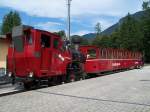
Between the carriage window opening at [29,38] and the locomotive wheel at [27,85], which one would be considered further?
the locomotive wheel at [27,85]

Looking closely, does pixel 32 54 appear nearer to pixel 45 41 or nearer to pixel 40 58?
pixel 40 58

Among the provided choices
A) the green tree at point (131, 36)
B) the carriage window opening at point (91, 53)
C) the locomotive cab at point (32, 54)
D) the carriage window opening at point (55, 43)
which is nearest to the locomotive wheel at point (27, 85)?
the locomotive cab at point (32, 54)

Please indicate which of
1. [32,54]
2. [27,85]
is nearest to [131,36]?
[27,85]

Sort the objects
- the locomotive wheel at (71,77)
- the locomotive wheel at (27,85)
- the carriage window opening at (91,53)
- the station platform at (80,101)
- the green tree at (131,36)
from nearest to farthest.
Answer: the station platform at (80,101)
the locomotive wheel at (27,85)
the locomotive wheel at (71,77)
the carriage window opening at (91,53)
the green tree at (131,36)

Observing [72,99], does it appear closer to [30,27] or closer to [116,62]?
[30,27]

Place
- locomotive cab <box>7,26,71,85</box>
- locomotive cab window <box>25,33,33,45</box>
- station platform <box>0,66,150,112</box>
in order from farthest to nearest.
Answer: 1. locomotive cab window <box>25,33,33,45</box>
2. locomotive cab <box>7,26,71,85</box>
3. station platform <box>0,66,150,112</box>

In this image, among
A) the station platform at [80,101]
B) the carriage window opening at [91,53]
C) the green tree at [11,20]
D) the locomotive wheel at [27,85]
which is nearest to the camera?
the station platform at [80,101]

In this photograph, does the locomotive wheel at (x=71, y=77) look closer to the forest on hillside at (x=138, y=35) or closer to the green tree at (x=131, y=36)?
the forest on hillside at (x=138, y=35)

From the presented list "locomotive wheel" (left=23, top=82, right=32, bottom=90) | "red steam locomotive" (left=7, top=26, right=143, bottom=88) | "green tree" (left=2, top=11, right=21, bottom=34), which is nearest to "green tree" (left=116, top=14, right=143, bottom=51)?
"green tree" (left=2, top=11, right=21, bottom=34)

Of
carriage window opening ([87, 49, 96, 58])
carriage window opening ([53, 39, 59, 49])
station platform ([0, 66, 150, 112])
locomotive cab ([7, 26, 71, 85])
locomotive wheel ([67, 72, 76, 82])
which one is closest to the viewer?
station platform ([0, 66, 150, 112])

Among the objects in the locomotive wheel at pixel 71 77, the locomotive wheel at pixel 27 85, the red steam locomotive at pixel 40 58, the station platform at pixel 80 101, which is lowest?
the station platform at pixel 80 101

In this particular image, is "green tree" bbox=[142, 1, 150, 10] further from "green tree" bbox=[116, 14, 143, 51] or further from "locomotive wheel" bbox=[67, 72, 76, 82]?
"locomotive wheel" bbox=[67, 72, 76, 82]

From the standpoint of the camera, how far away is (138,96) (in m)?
15.0

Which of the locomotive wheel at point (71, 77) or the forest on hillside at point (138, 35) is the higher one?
the forest on hillside at point (138, 35)
